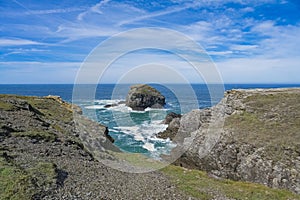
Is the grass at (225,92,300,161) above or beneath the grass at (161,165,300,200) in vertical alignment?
above

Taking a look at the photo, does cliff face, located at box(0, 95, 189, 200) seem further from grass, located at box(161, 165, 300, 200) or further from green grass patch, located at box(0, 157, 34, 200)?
grass, located at box(161, 165, 300, 200)

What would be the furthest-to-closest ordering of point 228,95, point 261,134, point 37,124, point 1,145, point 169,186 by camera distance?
point 228,95
point 261,134
point 37,124
point 1,145
point 169,186

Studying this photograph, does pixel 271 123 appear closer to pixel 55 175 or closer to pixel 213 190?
pixel 213 190

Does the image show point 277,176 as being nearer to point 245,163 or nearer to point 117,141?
point 245,163

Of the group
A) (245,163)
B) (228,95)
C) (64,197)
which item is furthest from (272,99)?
(64,197)

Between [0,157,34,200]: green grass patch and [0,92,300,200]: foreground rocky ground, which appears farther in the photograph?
[0,92,300,200]: foreground rocky ground

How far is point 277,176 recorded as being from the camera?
1205 inches

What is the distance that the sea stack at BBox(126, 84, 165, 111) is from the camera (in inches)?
4897

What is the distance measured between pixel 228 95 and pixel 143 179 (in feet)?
130

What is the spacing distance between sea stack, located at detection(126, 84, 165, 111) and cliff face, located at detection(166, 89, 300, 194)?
69175 mm

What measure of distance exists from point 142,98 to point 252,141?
89.7 metres

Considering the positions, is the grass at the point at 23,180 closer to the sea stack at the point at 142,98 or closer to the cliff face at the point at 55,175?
the cliff face at the point at 55,175

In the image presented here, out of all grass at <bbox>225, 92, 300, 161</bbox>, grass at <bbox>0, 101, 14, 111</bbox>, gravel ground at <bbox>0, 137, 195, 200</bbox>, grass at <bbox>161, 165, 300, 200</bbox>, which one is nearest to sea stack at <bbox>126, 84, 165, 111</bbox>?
grass at <bbox>225, 92, 300, 161</bbox>

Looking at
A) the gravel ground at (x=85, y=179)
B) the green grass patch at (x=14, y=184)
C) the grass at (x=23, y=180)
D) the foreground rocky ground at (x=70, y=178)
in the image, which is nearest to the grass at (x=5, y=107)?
the foreground rocky ground at (x=70, y=178)
